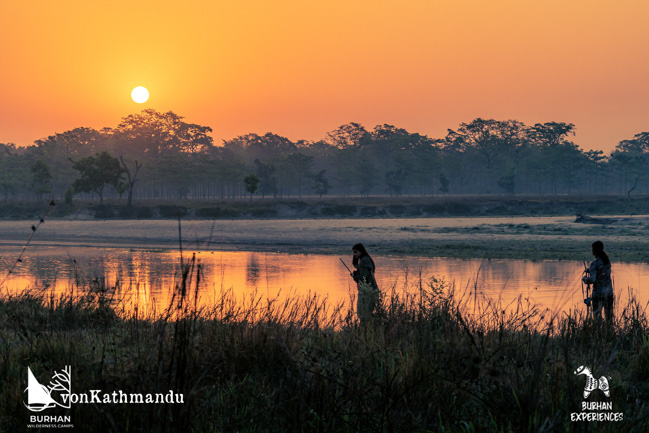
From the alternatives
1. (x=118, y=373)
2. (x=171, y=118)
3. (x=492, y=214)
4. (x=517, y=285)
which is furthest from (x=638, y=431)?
(x=171, y=118)

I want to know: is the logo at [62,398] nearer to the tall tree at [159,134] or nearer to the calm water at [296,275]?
the calm water at [296,275]

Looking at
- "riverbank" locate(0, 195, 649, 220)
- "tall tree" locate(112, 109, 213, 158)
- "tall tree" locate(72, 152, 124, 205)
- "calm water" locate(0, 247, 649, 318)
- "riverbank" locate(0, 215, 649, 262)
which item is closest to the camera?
"calm water" locate(0, 247, 649, 318)

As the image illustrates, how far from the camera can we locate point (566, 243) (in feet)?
123

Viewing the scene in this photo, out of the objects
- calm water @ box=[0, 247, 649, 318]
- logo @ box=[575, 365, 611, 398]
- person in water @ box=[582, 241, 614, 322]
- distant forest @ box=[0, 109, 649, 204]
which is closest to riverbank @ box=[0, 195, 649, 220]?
distant forest @ box=[0, 109, 649, 204]

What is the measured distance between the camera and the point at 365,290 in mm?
9961

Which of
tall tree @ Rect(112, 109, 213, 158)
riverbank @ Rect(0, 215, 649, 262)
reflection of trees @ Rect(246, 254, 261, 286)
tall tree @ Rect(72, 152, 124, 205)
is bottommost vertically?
reflection of trees @ Rect(246, 254, 261, 286)

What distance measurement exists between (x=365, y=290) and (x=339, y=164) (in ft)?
466

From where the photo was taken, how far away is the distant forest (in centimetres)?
12181

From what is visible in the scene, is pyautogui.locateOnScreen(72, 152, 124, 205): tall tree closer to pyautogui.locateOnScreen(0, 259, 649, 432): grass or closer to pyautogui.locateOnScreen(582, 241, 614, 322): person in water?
pyautogui.locateOnScreen(582, 241, 614, 322): person in water

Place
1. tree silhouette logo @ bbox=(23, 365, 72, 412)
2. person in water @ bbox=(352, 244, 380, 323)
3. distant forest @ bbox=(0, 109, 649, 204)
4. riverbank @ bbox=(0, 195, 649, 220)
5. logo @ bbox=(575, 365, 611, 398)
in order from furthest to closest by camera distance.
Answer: distant forest @ bbox=(0, 109, 649, 204)
riverbank @ bbox=(0, 195, 649, 220)
person in water @ bbox=(352, 244, 380, 323)
logo @ bbox=(575, 365, 611, 398)
tree silhouette logo @ bbox=(23, 365, 72, 412)

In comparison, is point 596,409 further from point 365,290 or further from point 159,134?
point 159,134

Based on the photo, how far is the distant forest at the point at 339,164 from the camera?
12181 centimetres

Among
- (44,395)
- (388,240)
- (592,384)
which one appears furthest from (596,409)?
(388,240)

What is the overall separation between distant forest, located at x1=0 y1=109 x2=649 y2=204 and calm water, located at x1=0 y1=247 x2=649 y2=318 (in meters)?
79.3
